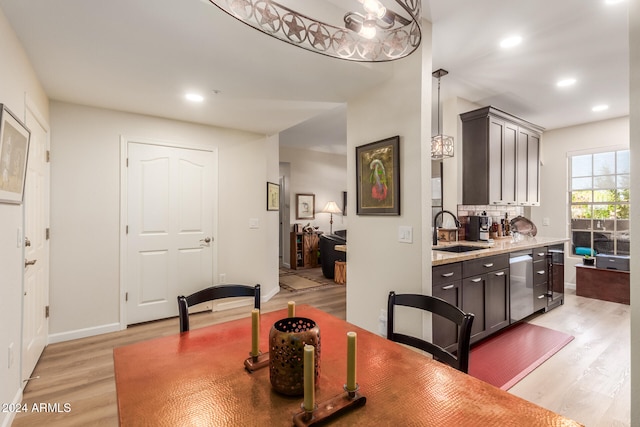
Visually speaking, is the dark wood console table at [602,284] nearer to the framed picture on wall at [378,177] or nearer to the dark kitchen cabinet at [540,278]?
the dark kitchen cabinet at [540,278]

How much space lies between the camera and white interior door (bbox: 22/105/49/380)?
90.0 inches

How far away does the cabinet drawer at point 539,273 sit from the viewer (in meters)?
3.51

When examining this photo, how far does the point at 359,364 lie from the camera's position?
3.60ft

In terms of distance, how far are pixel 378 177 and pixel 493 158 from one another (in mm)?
1911

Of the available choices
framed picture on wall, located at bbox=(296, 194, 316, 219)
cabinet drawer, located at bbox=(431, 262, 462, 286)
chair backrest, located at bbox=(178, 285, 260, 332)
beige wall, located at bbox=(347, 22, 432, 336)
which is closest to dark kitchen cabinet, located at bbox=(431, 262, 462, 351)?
cabinet drawer, located at bbox=(431, 262, 462, 286)

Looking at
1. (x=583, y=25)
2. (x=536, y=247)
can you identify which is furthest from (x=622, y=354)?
(x=583, y=25)

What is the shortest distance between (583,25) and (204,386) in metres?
3.34

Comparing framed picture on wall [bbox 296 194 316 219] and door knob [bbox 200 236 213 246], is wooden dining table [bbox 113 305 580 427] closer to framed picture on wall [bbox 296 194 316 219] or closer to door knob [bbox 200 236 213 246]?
door knob [bbox 200 236 213 246]

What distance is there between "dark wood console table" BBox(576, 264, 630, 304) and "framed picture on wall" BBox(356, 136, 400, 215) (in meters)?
3.81

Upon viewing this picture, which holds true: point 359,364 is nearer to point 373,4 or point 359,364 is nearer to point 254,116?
point 373,4

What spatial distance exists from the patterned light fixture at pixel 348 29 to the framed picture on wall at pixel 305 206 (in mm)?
5622

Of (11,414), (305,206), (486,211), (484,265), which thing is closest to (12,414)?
(11,414)

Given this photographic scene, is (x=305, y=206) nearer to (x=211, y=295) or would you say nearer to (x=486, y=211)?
(x=486, y=211)

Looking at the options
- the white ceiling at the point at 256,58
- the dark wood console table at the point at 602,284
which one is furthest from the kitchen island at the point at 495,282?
the white ceiling at the point at 256,58
